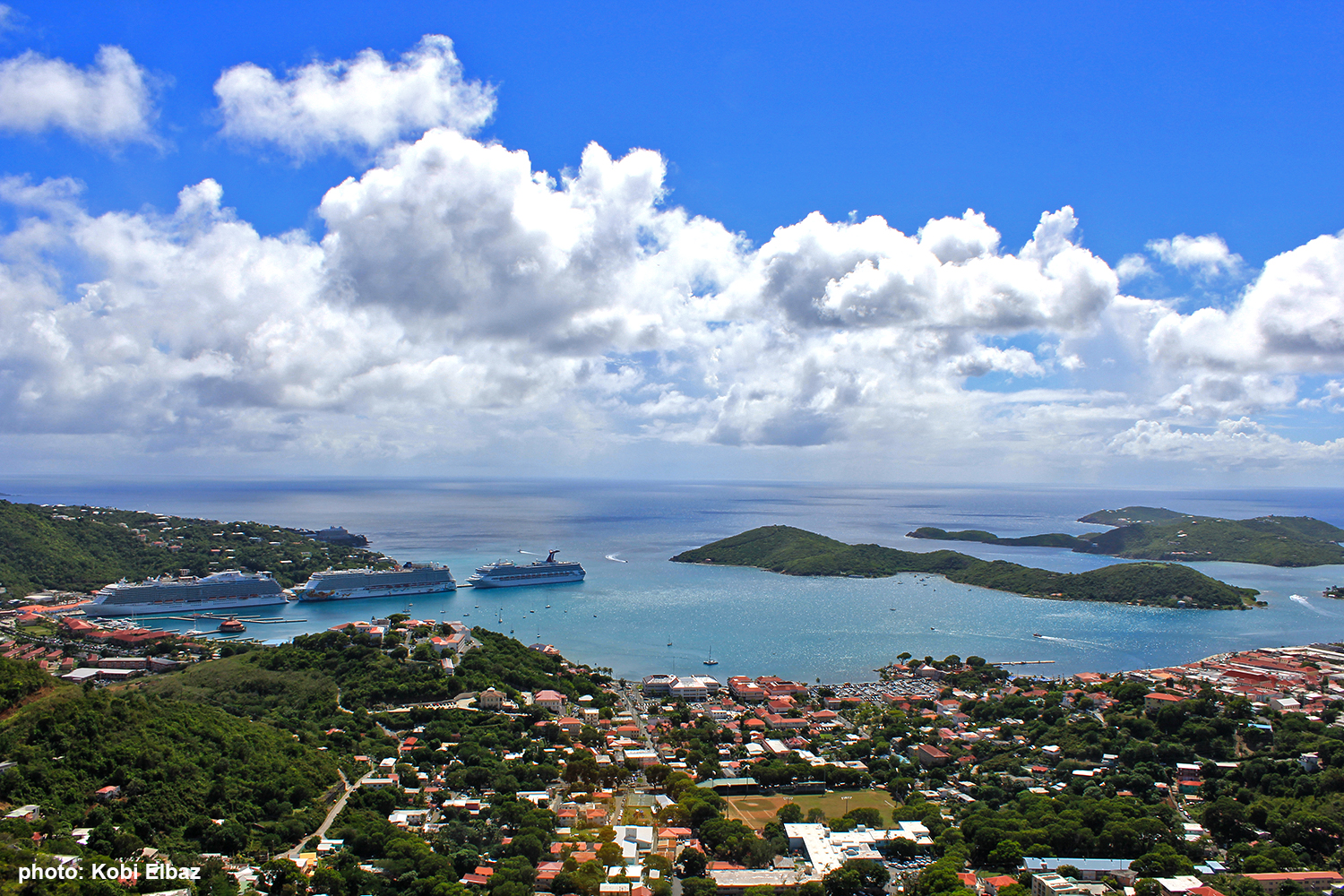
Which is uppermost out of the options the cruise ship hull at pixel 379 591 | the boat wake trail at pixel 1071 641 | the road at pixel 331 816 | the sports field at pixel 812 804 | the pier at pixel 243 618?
the road at pixel 331 816

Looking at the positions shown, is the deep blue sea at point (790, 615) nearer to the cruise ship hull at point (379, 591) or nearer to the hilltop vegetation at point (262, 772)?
the cruise ship hull at point (379, 591)

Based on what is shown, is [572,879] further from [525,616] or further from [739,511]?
[739,511]

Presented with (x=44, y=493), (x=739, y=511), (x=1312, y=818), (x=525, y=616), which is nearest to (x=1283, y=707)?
(x=1312, y=818)

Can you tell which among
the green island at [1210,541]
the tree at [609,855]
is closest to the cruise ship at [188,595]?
the tree at [609,855]

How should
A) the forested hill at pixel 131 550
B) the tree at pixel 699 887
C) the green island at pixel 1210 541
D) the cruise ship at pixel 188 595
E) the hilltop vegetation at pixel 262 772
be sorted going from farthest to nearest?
the green island at pixel 1210 541 < the forested hill at pixel 131 550 < the cruise ship at pixel 188 595 < the hilltop vegetation at pixel 262 772 < the tree at pixel 699 887

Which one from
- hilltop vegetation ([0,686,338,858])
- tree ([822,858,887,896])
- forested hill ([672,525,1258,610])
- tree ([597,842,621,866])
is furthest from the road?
forested hill ([672,525,1258,610])
